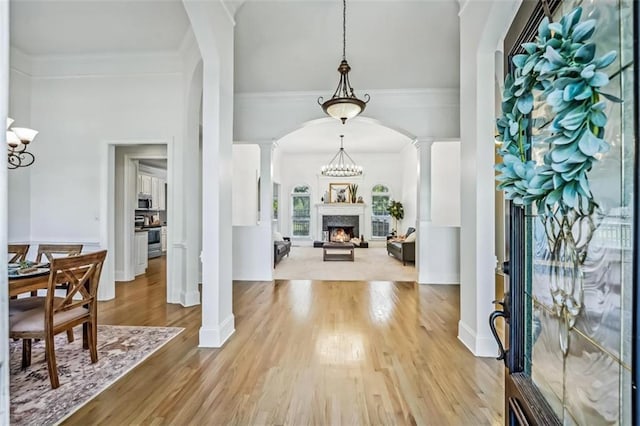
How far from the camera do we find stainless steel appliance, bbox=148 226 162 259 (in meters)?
8.49

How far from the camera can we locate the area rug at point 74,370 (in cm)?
204

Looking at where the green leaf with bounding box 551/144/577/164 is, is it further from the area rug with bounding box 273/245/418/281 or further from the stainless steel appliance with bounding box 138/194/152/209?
the stainless steel appliance with bounding box 138/194/152/209

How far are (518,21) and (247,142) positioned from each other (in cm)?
505

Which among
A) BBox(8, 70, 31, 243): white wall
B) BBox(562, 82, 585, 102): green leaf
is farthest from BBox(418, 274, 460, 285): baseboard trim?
BBox(8, 70, 31, 243): white wall

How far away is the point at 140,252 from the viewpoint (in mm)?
6508

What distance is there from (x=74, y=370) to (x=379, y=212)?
10.3 metres

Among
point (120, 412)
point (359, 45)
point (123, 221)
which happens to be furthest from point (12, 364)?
point (359, 45)

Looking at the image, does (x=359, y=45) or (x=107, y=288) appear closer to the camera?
(x=359, y=45)

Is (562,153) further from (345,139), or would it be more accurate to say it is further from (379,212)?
(379,212)

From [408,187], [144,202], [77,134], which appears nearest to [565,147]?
[77,134]

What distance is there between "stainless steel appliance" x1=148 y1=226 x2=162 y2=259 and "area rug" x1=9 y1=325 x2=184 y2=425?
5.35m

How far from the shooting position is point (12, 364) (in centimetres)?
259

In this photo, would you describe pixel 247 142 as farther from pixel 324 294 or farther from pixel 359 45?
pixel 324 294

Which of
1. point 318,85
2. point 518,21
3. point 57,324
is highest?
point 318,85
